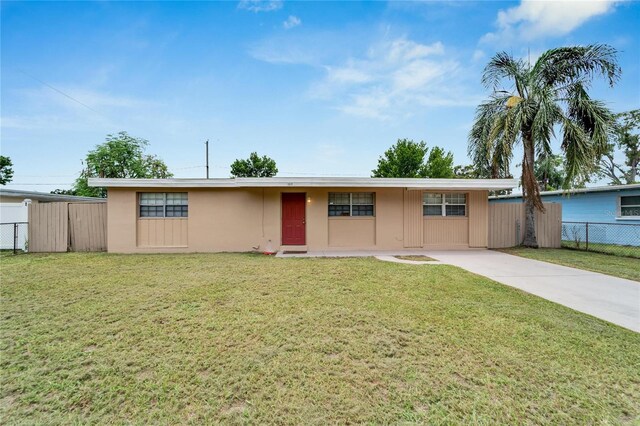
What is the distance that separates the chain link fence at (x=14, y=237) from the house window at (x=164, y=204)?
3846 mm

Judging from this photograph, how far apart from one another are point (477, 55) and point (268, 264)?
11901mm

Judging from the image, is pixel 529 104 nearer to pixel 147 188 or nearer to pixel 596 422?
pixel 596 422

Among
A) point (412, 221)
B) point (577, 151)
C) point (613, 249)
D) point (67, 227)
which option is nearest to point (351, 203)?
point (412, 221)

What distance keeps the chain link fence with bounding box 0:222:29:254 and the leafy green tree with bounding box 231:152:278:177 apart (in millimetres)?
20468

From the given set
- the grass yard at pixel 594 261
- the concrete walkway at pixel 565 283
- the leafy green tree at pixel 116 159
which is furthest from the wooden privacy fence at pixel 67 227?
the grass yard at pixel 594 261

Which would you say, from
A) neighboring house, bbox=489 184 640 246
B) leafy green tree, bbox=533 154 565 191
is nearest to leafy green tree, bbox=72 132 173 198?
neighboring house, bbox=489 184 640 246

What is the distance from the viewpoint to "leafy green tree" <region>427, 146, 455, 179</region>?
26.6m

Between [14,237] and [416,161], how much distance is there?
27.4 meters

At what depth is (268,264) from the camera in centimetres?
732

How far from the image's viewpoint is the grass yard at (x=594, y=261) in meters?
6.50

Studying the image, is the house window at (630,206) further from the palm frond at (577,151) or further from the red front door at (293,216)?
the red front door at (293,216)

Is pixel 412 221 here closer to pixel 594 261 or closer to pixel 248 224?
pixel 594 261

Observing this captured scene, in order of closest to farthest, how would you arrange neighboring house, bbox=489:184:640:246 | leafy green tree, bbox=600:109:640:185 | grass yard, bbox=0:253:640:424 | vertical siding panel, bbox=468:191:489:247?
1. grass yard, bbox=0:253:640:424
2. vertical siding panel, bbox=468:191:489:247
3. neighboring house, bbox=489:184:640:246
4. leafy green tree, bbox=600:109:640:185

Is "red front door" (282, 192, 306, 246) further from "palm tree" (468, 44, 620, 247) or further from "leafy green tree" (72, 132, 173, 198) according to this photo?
"leafy green tree" (72, 132, 173, 198)
